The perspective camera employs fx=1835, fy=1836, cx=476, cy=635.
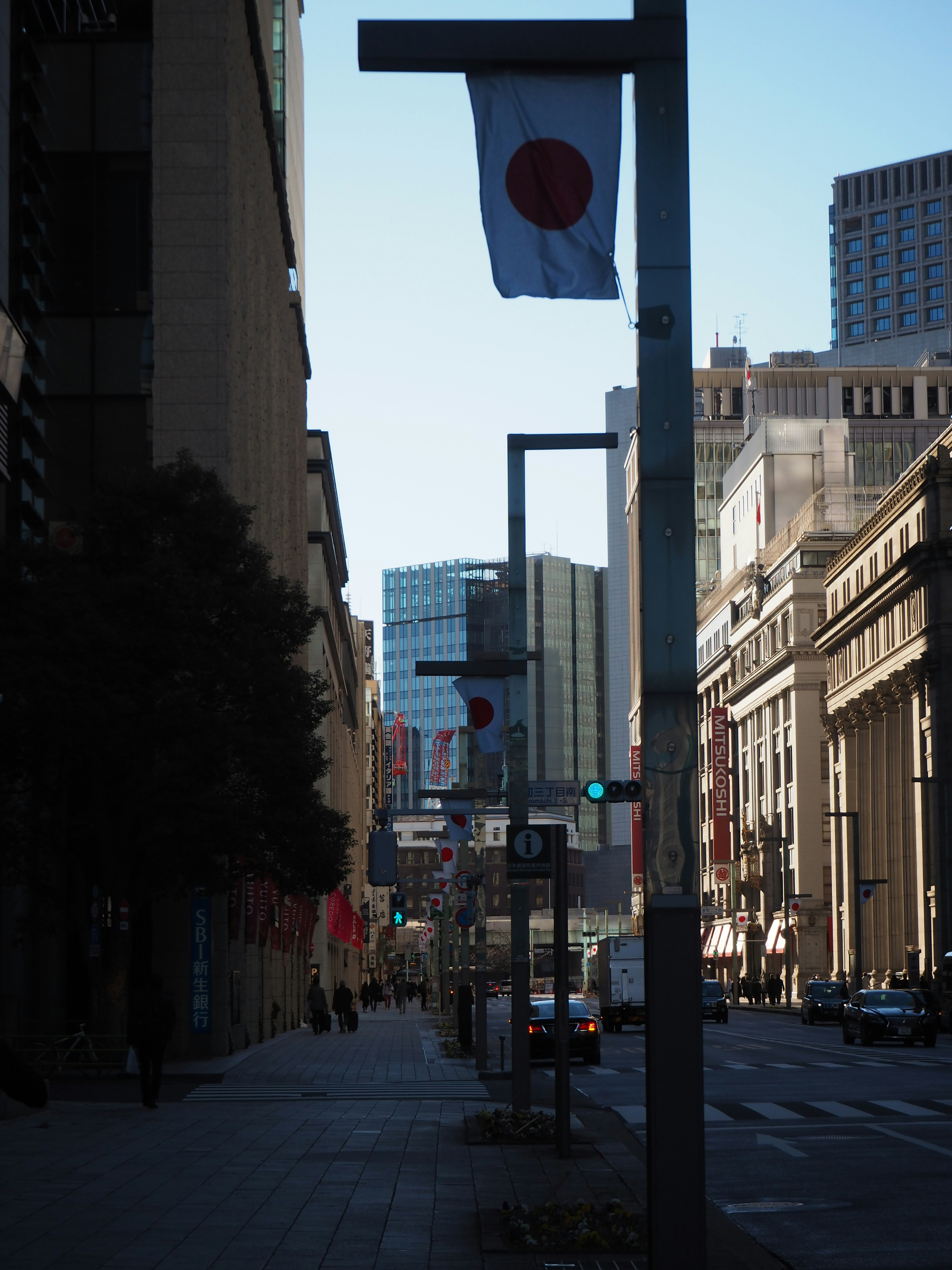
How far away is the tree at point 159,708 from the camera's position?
3434cm

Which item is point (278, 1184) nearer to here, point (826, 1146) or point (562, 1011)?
point (562, 1011)

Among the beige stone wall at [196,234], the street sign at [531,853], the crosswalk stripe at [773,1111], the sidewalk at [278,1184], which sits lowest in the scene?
the crosswalk stripe at [773,1111]

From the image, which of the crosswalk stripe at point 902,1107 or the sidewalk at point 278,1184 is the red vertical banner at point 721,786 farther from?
the crosswalk stripe at point 902,1107

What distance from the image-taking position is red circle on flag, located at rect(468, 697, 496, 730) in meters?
27.6

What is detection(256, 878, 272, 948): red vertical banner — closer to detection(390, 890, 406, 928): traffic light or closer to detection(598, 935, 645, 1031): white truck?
detection(390, 890, 406, 928): traffic light

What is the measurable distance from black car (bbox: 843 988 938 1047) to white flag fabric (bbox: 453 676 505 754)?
75.3 feet

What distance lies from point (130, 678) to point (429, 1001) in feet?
299

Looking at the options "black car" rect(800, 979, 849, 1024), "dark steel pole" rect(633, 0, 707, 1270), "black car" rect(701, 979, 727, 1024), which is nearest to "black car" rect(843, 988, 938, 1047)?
"black car" rect(701, 979, 727, 1024)

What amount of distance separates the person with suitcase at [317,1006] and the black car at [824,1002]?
19.4 metres

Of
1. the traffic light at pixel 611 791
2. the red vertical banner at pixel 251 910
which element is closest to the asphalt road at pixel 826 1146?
the traffic light at pixel 611 791

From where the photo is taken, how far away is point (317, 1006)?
197 ft

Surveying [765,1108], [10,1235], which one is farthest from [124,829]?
[10,1235]

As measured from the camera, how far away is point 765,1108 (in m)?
24.5

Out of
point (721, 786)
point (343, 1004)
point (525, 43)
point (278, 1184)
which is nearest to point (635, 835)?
point (721, 786)
